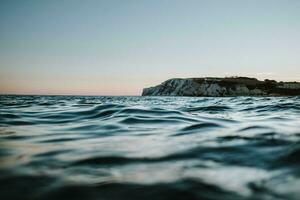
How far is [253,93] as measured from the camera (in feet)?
481

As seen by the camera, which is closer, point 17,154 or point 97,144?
point 17,154

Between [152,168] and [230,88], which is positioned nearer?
[152,168]

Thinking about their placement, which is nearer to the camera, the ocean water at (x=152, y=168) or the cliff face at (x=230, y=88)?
the ocean water at (x=152, y=168)

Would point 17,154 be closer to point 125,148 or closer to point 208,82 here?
point 125,148

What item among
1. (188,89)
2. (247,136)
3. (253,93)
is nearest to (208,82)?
(188,89)

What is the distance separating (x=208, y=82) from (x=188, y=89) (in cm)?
1319

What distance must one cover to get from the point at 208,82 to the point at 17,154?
169 m

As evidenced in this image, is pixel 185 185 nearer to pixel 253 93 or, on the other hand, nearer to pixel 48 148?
pixel 48 148

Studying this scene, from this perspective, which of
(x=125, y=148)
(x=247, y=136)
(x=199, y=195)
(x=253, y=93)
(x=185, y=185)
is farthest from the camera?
(x=253, y=93)

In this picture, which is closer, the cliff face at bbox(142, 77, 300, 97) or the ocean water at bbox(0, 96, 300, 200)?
the ocean water at bbox(0, 96, 300, 200)

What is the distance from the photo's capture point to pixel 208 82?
16775cm

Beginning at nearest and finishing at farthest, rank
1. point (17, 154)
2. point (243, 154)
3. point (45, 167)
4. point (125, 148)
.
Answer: point (45, 167) → point (243, 154) → point (17, 154) → point (125, 148)

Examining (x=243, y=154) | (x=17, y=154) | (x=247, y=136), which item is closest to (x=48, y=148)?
(x=17, y=154)

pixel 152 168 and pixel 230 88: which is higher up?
pixel 230 88
